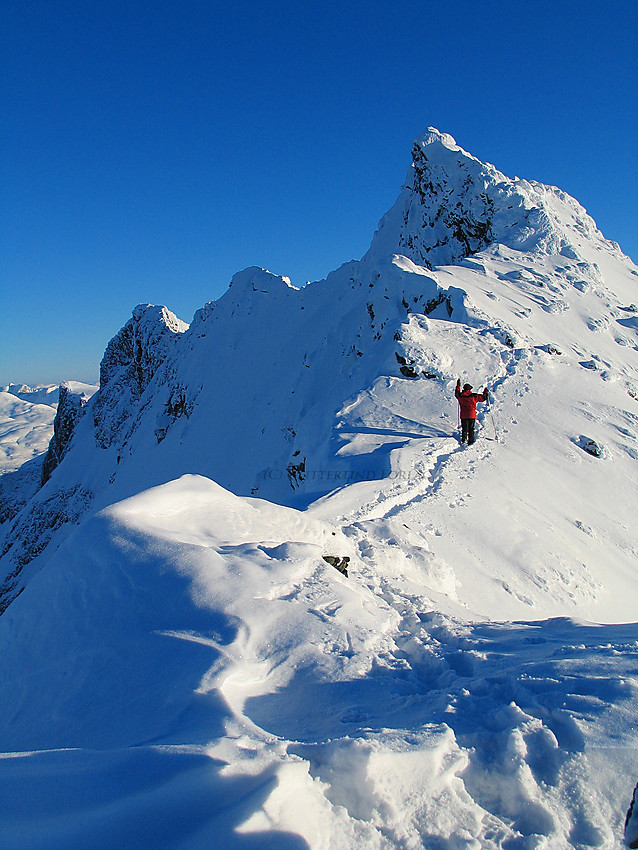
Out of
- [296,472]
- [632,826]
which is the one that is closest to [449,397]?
[296,472]

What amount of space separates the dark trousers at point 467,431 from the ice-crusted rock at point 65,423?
6534 cm

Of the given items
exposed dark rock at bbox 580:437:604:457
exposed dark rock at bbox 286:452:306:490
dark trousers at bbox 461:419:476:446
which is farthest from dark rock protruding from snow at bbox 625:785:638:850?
exposed dark rock at bbox 286:452:306:490

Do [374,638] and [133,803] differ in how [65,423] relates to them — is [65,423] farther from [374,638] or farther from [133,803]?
[133,803]

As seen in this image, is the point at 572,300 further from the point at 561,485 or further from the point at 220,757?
the point at 220,757

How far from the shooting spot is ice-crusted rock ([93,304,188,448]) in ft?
179

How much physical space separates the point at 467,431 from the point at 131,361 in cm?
5578

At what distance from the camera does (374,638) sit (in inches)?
148

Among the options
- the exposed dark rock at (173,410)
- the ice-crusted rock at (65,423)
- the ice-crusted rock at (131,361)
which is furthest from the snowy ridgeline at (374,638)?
the ice-crusted rock at (65,423)

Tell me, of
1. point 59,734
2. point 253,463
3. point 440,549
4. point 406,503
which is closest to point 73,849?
point 59,734

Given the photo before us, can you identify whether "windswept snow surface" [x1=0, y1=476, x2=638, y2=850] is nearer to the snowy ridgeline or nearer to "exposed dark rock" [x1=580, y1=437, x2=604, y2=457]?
the snowy ridgeline

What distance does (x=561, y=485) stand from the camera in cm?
1014

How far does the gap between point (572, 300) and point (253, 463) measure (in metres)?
17.4

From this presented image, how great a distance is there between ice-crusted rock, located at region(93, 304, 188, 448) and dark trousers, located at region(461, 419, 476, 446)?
4609 cm

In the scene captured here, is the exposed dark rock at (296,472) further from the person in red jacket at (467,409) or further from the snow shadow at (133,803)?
the snow shadow at (133,803)
